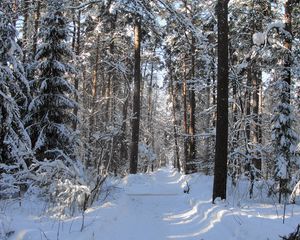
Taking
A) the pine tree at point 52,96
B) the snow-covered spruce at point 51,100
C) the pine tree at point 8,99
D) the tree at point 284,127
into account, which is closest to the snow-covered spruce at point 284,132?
the tree at point 284,127

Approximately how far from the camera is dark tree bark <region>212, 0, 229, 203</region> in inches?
464

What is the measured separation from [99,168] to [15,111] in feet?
9.31

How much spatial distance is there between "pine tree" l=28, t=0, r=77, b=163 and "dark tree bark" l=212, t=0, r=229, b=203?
19.9 feet

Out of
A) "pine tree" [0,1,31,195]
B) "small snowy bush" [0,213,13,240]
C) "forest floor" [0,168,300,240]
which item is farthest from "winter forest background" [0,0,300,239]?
"small snowy bush" [0,213,13,240]

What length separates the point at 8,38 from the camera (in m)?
10.4

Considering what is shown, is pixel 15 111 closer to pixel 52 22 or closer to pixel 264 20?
pixel 52 22

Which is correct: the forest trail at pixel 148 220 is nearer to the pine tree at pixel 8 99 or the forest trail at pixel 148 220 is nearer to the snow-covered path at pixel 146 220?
the snow-covered path at pixel 146 220

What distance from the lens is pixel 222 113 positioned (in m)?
11.9

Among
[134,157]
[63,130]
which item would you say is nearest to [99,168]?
[63,130]

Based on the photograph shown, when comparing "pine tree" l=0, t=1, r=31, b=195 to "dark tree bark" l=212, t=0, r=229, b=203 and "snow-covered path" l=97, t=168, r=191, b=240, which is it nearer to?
"snow-covered path" l=97, t=168, r=191, b=240

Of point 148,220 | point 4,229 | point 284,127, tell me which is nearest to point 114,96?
point 284,127

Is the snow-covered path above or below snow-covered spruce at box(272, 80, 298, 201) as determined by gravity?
below

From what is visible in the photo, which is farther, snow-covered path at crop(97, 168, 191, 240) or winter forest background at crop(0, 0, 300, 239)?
winter forest background at crop(0, 0, 300, 239)

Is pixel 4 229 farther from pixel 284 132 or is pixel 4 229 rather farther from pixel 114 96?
pixel 284 132
